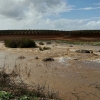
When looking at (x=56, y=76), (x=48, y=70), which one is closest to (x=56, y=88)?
(x=56, y=76)

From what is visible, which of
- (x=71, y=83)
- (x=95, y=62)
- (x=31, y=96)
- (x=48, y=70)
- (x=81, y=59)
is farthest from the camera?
(x=81, y=59)

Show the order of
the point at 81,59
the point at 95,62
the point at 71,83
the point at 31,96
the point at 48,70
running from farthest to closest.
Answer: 1. the point at 81,59
2. the point at 95,62
3. the point at 48,70
4. the point at 71,83
5. the point at 31,96

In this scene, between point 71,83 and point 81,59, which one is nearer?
point 71,83

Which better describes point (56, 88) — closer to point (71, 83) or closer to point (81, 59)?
point (71, 83)

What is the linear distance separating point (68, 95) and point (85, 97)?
2.16ft

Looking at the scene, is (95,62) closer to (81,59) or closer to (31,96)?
(81,59)

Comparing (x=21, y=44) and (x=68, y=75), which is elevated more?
(x=21, y=44)

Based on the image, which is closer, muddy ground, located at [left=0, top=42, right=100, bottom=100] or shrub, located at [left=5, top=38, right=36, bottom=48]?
muddy ground, located at [left=0, top=42, right=100, bottom=100]

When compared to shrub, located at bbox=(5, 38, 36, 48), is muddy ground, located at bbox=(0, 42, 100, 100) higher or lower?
lower

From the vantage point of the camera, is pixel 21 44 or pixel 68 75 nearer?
pixel 68 75

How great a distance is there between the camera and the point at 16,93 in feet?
27.2

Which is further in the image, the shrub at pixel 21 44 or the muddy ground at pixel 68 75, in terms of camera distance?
the shrub at pixel 21 44

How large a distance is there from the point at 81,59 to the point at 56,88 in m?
7.45

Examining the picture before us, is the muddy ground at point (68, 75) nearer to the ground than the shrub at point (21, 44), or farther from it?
nearer to the ground
